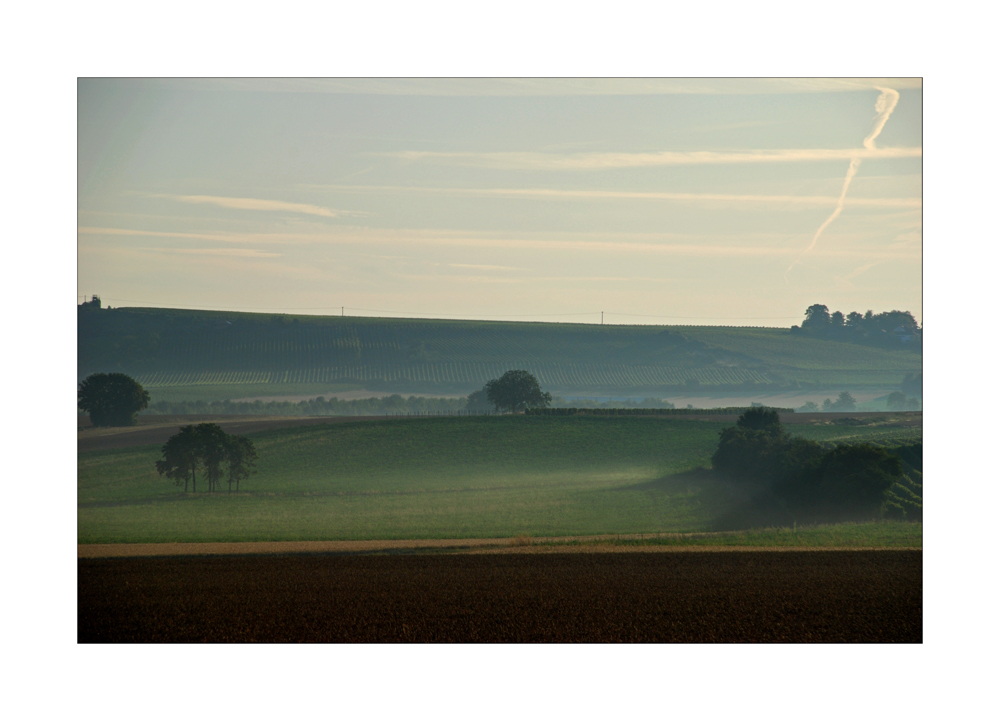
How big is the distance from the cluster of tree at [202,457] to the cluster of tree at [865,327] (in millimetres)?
31793

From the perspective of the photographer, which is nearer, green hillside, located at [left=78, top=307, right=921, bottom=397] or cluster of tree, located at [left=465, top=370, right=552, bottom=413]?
cluster of tree, located at [left=465, top=370, right=552, bottom=413]

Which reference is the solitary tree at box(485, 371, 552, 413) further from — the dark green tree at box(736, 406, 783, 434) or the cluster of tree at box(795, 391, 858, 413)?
the cluster of tree at box(795, 391, 858, 413)

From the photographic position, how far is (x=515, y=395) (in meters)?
66.8

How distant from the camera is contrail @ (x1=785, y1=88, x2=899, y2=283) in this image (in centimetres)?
2312

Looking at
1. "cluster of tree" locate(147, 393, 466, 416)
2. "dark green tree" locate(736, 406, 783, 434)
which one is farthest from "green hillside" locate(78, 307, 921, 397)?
"dark green tree" locate(736, 406, 783, 434)

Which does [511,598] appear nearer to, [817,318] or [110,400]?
[817,318]

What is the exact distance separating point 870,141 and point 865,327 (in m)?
35.4

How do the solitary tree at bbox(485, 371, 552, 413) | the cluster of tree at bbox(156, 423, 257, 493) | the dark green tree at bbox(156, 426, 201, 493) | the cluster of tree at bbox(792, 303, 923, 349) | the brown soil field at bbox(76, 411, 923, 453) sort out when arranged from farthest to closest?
the solitary tree at bbox(485, 371, 552, 413)
the brown soil field at bbox(76, 411, 923, 453)
the cluster of tree at bbox(792, 303, 923, 349)
the cluster of tree at bbox(156, 423, 257, 493)
the dark green tree at bbox(156, 426, 201, 493)

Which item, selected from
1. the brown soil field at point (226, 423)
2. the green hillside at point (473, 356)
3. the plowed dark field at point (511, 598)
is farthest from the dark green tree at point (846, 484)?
the green hillside at point (473, 356)

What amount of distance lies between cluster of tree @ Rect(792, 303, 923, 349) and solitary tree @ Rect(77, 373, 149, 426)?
43.5 m

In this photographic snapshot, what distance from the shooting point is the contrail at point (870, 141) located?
23125mm

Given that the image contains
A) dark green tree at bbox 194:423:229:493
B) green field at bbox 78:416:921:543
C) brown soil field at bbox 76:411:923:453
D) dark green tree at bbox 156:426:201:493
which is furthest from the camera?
brown soil field at bbox 76:411:923:453

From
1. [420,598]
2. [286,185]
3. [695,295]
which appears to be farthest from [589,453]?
[420,598]

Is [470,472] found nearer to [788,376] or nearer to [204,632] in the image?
[204,632]
